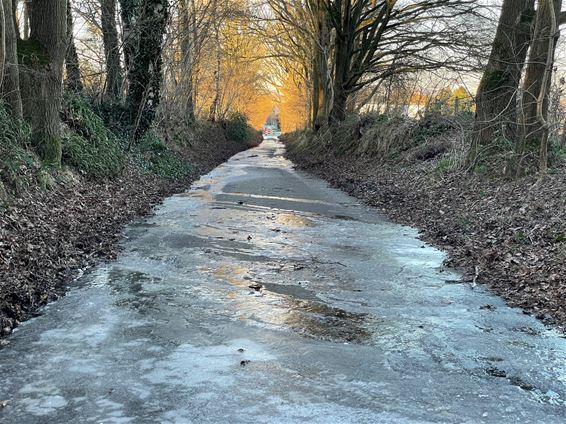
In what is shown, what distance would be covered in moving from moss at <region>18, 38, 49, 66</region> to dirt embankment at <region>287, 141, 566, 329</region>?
25.8ft

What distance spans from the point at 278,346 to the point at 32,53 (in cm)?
856

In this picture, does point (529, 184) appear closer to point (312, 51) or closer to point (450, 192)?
point (450, 192)

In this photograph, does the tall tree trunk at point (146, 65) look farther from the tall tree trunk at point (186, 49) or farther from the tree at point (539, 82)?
the tree at point (539, 82)

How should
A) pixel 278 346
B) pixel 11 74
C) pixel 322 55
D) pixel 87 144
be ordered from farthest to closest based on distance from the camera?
1. pixel 322 55
2. pixel 87 144
3. pixel 11 74
4. pixel 278 346

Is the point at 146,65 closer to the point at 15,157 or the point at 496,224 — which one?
the point at 15,157

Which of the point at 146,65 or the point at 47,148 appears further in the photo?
the point at 146,65

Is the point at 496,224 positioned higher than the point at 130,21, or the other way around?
the point at 130,21

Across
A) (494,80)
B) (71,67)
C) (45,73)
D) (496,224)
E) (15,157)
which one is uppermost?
(71,67)

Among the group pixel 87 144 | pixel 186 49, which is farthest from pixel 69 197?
pixel 186 49

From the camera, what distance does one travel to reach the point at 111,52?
15945mm

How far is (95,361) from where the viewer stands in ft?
14.5

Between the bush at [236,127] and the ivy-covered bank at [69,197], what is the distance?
24518mm

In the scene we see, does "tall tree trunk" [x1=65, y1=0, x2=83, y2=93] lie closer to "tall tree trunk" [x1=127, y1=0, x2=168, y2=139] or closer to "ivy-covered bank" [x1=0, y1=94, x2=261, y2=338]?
"ivy-covered bank" [x1=0, y1=94, x2=261, y2=338]

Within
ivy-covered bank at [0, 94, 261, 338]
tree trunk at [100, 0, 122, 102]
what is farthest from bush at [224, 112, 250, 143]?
tree trunk at [100, 0, 122, 102]
